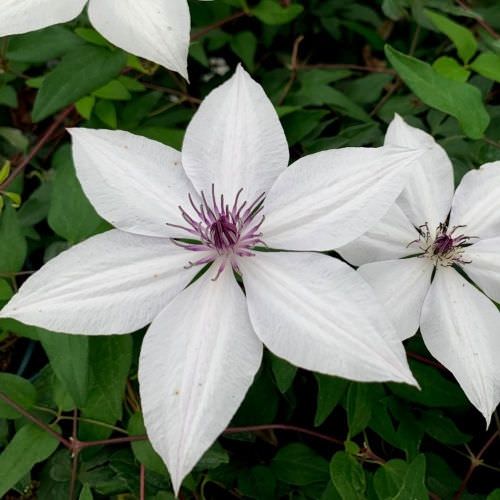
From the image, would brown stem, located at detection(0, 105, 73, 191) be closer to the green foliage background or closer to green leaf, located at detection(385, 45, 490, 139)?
the green foliage background

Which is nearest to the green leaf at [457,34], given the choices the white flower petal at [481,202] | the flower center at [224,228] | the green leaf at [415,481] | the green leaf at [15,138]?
the white flower petal at [481,202]

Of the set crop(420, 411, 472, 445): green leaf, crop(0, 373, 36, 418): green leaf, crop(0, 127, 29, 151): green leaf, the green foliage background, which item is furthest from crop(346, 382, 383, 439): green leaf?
crop(0, 127, 29, 151): green leaf

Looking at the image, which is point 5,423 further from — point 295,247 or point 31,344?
point 295,247

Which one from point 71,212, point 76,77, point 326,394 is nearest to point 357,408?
point 326,394

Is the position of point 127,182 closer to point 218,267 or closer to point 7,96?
point 218,267

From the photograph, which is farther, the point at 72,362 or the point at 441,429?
the point at 441,429

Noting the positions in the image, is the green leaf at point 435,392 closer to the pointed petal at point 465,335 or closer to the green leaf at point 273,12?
the pointed petal at point 465,335
